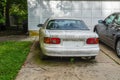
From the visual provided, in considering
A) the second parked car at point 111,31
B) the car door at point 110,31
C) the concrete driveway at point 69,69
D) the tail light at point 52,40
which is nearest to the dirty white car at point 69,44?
the tail light at point 52,40

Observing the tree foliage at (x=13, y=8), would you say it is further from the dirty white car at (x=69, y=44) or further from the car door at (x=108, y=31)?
the dirty white car at (x=69, y=44)

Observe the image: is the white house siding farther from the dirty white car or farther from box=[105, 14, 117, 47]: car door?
the dirty white car

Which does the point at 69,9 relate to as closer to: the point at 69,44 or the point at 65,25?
the point at 65,25

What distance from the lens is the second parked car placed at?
9023 millimetres

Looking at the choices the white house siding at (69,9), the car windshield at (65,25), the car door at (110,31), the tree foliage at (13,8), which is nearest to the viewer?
the car windshield at (65,25)

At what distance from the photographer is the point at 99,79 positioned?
249 inches

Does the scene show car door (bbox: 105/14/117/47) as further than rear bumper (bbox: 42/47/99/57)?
Yes

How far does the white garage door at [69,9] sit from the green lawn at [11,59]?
11.4 feet

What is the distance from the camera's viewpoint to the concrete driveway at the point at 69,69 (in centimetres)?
650

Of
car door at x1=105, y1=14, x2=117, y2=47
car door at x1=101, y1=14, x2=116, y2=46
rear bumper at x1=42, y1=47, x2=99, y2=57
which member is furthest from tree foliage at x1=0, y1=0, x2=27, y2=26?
rear bumper at x1=42, y1=47, x2=99, y2=57

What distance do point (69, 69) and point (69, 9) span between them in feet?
24.1

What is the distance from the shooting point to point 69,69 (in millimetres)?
7195

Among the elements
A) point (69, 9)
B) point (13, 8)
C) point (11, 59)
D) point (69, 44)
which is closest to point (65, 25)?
point (69, 44)

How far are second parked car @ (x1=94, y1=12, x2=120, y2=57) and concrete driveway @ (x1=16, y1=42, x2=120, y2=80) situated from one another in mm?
538
